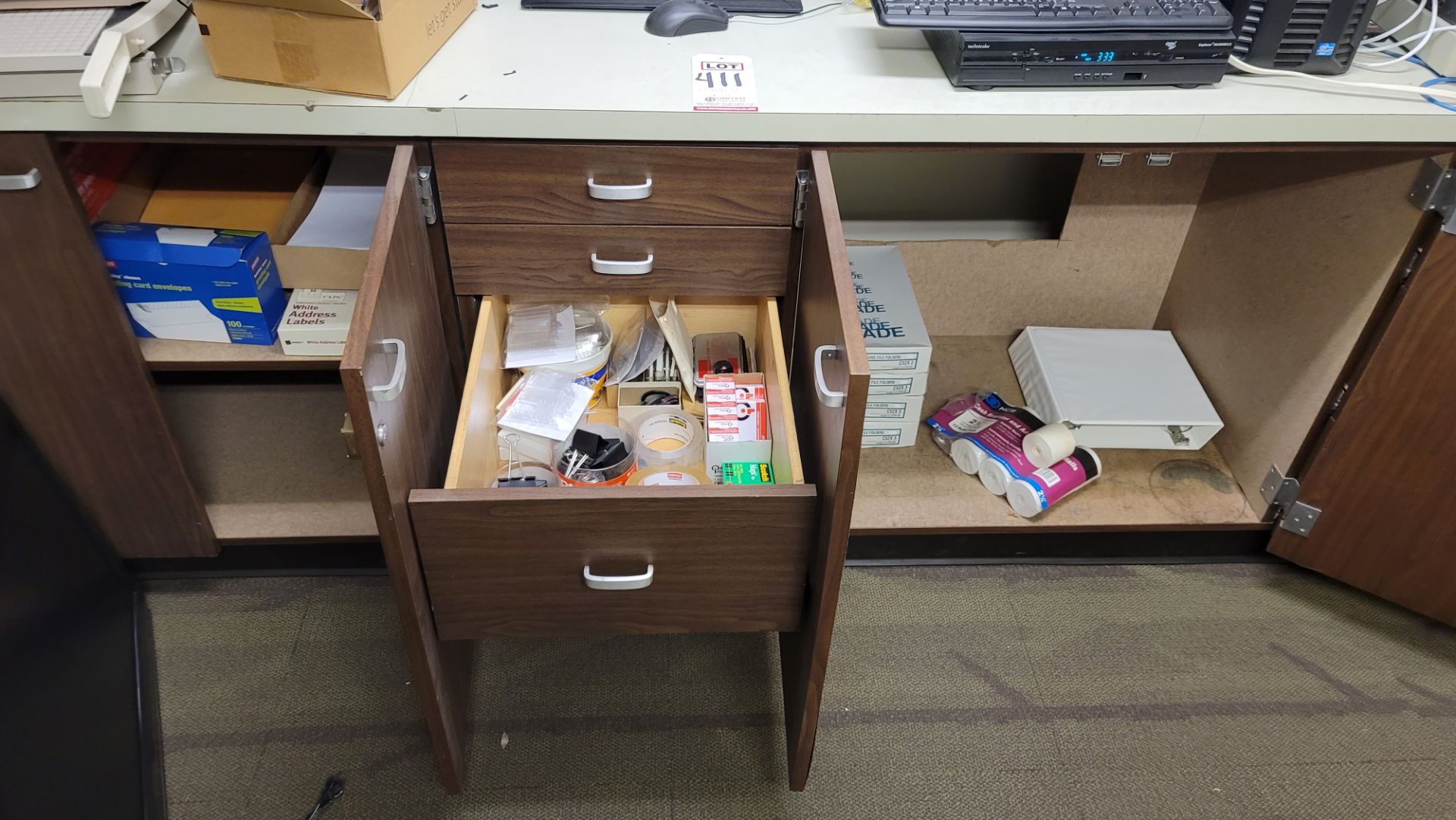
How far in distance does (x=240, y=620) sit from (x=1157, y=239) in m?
1.60

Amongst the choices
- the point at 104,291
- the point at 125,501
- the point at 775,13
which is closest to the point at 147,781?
the point at 125,501

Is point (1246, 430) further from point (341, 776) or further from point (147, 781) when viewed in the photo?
point (147, 781)

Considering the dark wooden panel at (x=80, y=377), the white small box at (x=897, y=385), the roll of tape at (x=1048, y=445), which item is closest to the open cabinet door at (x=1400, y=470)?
the roll of tape at (x=1048, y=445)

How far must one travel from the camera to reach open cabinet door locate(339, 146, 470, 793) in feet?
2.87

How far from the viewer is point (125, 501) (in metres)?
1.41

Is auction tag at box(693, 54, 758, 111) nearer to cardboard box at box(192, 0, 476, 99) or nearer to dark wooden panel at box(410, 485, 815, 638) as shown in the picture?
cardboard box at box(192, 0, 476, 99)

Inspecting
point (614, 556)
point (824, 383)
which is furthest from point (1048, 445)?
point (614, 556)

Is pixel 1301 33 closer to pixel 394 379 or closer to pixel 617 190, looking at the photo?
pixel 617 190

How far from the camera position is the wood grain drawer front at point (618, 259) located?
4.02 feet

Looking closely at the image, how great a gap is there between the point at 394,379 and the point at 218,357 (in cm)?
53

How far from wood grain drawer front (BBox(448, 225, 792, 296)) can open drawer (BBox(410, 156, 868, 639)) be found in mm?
65

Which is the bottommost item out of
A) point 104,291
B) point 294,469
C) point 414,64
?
point 294,469

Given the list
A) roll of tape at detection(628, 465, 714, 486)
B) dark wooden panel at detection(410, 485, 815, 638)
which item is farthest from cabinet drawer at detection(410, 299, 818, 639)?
roll of tape at detection(628, 465, 714, 486)

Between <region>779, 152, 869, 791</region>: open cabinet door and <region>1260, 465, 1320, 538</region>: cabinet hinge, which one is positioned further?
<region>1260, 465, 1320, 538</region>: cabinet hinge
